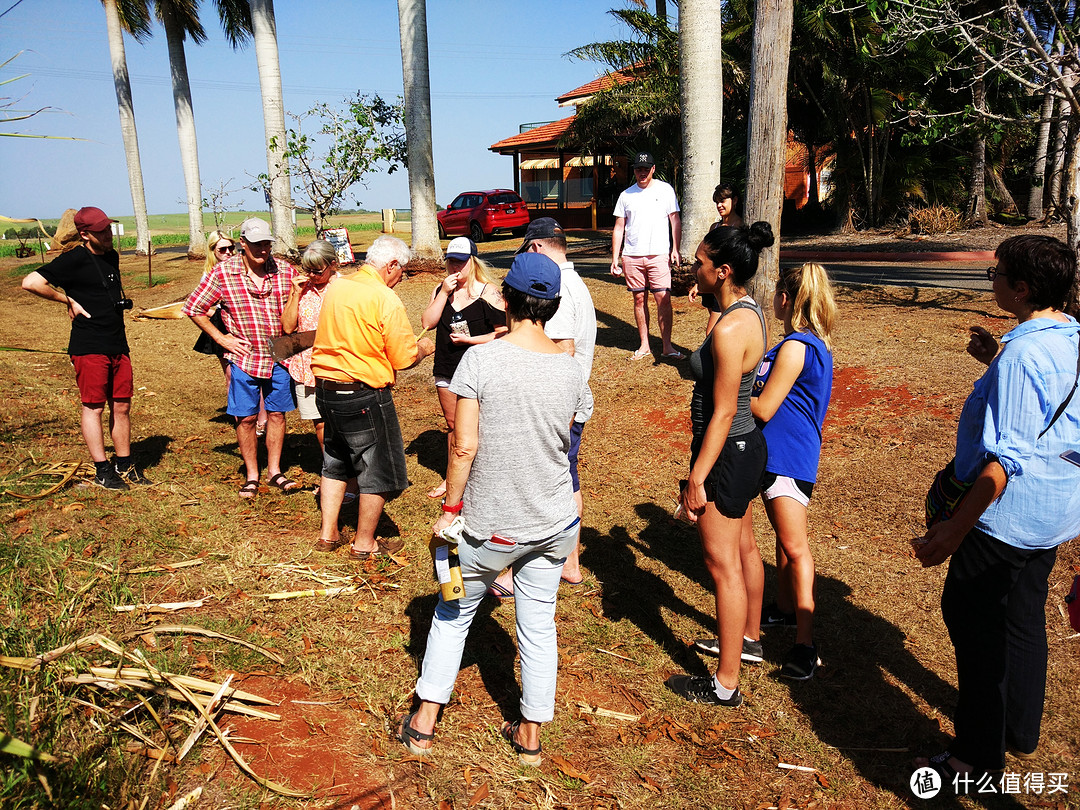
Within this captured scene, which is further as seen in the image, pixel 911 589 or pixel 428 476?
pixel 428 476

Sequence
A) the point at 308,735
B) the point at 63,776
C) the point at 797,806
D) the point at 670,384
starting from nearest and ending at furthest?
the point at 63,776, the point at 797,806, the point at 308,735, the point at 670,384

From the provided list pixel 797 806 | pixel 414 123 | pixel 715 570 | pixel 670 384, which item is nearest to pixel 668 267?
pixel 670 384

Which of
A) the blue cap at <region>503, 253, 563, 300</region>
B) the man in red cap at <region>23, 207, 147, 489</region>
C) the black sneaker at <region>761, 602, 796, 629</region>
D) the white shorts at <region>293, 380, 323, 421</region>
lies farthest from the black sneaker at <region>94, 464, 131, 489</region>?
the black sneaker at <region>761, 602, 796, 629</region>

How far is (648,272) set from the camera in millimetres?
8547

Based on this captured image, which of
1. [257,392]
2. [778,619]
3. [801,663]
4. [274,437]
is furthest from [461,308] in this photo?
[801,663]

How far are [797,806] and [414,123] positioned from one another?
13740 mm

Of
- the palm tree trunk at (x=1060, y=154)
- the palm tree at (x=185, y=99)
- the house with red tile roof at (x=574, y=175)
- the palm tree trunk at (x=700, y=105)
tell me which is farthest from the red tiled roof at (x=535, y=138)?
the palm tree trunk at (x=700, y=105)

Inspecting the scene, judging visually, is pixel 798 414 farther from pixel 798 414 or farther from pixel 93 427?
pixel 93 427

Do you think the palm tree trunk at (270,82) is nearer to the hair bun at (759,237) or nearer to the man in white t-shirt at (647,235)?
the man in white t-shirt at (647,235)

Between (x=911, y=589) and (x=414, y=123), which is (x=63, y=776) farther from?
(x=414, y=123)

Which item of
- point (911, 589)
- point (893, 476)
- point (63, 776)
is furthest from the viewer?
point (893, 476)

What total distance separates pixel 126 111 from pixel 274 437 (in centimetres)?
2769

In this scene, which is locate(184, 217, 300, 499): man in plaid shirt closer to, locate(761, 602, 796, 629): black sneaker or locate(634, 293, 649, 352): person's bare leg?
locate(761, 602, 796, 629): black sneaker

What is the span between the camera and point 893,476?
19.3ft
